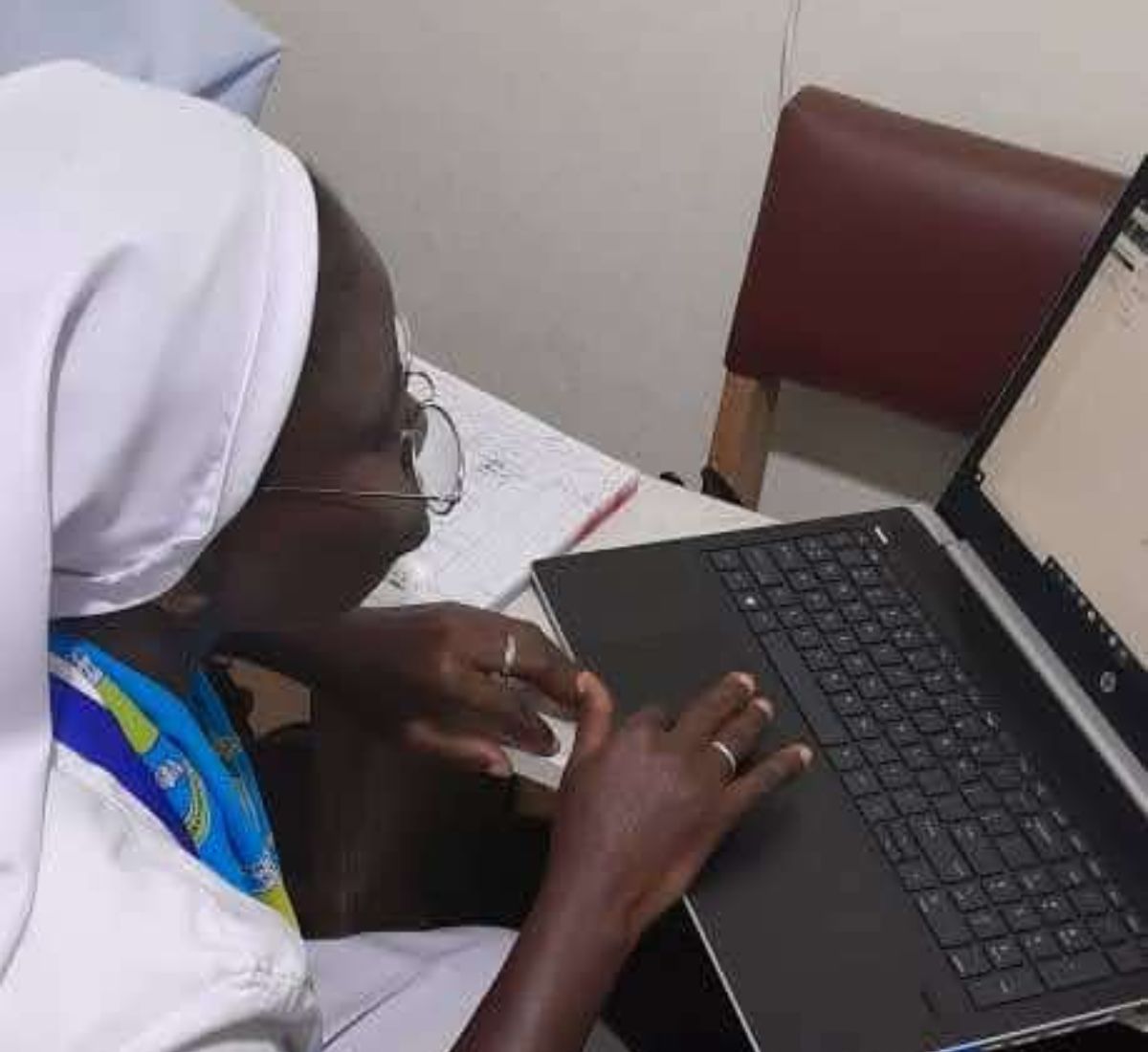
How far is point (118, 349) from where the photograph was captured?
0.66 metres

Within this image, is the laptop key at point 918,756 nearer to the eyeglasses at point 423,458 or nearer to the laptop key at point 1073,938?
the laptop key at point 1073,938

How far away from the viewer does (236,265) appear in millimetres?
706

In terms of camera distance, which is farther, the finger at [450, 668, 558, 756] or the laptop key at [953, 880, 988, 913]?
the finger at [450, 668, 558, 756]

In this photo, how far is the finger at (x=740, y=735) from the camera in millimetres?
903

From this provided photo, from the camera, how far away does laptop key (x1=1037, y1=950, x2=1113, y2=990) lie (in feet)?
2.68

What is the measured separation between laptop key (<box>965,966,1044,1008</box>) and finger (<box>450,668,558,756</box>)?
0.30m

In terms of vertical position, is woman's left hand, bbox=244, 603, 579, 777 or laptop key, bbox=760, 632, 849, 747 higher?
laptop key, bbox=760, 632, 849, 747

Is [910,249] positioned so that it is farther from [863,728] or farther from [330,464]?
[330,464]

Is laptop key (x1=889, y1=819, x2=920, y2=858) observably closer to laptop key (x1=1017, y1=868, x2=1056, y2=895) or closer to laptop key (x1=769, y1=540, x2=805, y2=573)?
laptop key (x1=1017, y1=868, x2=1056, y2=895)

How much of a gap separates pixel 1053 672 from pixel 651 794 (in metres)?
0.30

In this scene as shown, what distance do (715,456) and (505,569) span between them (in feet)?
1.35

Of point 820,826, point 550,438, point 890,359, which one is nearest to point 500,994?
point 820,826

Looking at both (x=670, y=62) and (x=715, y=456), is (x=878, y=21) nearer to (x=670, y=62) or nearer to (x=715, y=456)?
(x=670, y=62)

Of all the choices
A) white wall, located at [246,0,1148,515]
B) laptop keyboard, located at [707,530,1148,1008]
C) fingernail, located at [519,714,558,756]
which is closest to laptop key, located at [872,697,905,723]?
laptop keyboard, located at [707,530,1148,1008]
